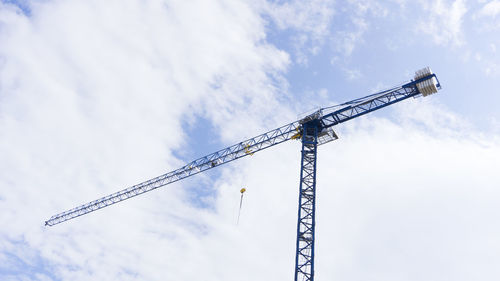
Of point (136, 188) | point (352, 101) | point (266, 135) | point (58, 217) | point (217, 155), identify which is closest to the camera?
point (352, 101)

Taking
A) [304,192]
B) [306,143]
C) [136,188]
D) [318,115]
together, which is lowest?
[304,192]

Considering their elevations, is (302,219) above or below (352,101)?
below

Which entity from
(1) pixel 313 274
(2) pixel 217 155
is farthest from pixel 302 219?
(2) pixel 217 155

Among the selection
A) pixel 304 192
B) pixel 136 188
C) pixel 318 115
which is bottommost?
pixel 304 192

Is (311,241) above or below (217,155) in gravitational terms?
below

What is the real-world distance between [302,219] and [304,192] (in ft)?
11.9

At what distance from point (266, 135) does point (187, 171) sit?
2026 centimetres

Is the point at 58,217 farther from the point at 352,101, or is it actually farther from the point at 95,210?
the point at 352,101

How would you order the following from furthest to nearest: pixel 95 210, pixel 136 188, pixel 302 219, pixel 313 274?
pixel 95 210, pixel 136 188, pixel 302 219, pixel 313 274

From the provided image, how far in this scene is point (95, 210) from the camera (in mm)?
93625

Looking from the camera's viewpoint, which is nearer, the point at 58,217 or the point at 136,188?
the point at 136,188

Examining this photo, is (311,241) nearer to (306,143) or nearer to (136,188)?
(306,143)

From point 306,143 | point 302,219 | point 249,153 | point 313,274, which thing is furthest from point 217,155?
point 313,274

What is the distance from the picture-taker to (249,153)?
64.6 m
